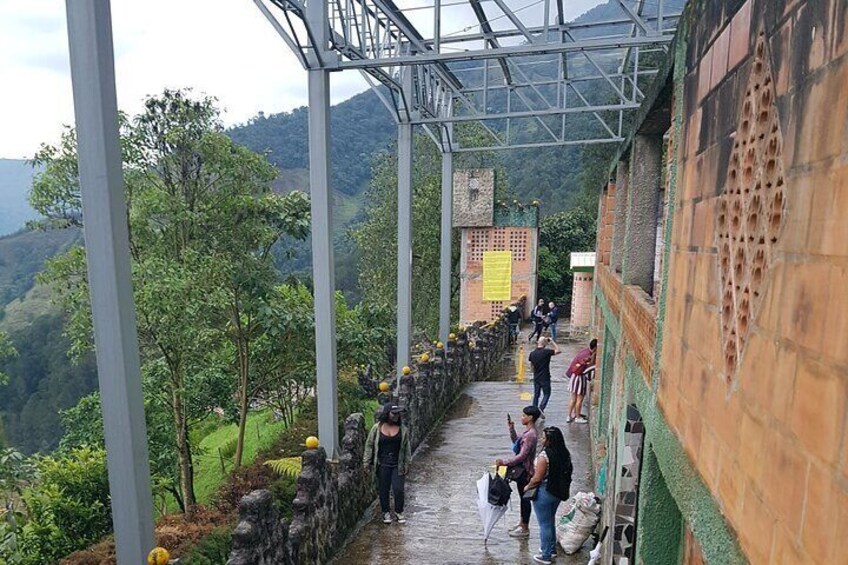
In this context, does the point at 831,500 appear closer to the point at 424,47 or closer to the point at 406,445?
the point at 406,445

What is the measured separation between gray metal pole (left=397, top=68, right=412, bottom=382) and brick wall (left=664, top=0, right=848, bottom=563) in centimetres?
801

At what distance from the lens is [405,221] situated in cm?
1026

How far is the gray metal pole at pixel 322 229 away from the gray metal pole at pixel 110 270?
320 centimetres

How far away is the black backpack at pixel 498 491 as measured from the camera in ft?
18.2

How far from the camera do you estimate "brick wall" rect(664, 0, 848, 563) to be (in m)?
1.14

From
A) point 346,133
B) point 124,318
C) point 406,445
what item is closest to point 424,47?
point 406,445

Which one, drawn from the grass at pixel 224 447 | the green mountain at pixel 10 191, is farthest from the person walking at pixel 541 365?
the green mountain at pixel 10 191

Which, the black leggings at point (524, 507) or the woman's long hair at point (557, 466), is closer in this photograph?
the woman's long hair at point (557, 466)

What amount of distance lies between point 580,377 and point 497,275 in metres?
10.4

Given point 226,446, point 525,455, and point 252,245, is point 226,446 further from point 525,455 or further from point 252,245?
point 525,455

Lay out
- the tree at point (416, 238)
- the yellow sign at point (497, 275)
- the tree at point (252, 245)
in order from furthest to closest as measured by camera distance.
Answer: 1. the tree at point (416, 238)
2. the yellow sign at point (497, 275)
3. the tree at point (252, 245)

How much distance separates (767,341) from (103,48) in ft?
12.7

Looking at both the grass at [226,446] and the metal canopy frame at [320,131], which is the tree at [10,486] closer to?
the metal canopy frame at [320,131]

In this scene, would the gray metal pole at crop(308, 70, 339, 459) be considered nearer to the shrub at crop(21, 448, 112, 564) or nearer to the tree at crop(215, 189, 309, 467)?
the tree at crop(215, 189, 309, 467)
